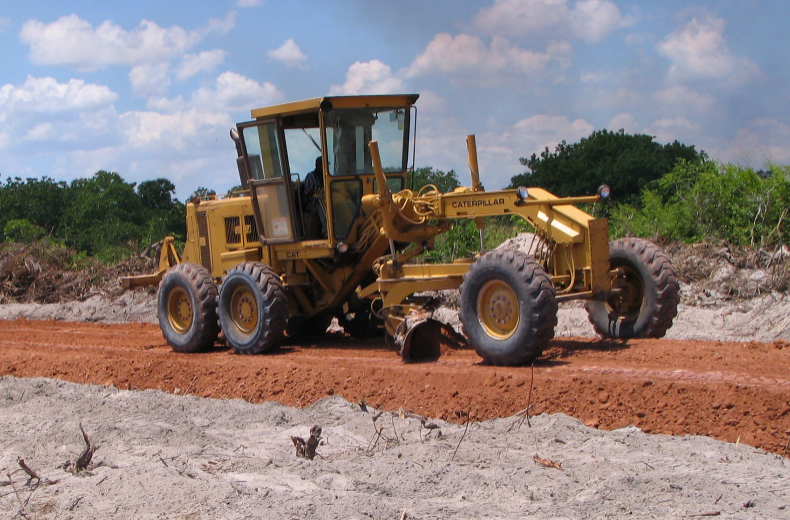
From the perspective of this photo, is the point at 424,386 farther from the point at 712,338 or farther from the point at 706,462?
the point at 712,338

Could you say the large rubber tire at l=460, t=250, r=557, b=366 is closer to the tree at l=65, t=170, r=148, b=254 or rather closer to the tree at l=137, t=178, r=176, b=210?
the tree at l=65, t=170, r=148, b=254

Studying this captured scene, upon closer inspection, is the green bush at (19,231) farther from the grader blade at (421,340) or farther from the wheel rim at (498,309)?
the wheel rim at (498,309)

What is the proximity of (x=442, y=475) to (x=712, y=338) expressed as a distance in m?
6.40

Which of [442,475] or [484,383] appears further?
[484,383]

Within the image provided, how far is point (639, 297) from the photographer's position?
344 inches

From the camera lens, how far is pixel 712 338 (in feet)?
33.0

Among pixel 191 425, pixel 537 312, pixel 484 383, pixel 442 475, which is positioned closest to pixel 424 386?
pixel 484 383

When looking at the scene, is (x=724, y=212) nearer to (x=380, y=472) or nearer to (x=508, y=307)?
(x=508, y=307)

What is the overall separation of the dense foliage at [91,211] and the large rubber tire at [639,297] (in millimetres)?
16355

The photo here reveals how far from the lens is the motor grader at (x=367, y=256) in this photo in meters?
7.92

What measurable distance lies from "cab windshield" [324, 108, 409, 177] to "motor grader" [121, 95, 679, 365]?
0.05ft

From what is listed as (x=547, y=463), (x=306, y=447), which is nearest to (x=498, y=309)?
(x=306, y=447)

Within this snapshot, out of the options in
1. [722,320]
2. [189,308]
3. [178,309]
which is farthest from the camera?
[178,309]

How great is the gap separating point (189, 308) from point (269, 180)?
2224 millimetres
